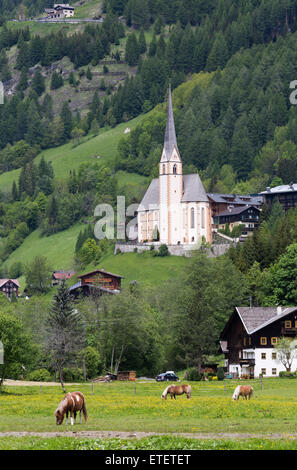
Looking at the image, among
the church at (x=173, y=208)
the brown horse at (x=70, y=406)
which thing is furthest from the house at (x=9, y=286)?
the brown horse at (x=70, y=406)

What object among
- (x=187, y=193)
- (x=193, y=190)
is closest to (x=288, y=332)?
(x=193, y=190)

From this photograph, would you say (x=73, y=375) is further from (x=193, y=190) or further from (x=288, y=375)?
(x=193, y=190)

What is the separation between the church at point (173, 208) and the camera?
175250mm

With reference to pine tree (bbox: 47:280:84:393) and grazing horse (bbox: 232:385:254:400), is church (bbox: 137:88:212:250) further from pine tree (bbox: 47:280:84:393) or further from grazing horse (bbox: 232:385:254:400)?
grazing horse (bbox: 232:385:254:400)

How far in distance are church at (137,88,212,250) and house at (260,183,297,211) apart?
12.0 metres

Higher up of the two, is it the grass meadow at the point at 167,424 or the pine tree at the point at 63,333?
the pine tree at the point at 63,333

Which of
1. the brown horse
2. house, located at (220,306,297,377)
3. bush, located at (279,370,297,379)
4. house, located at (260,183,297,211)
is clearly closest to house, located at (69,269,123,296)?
house, located at (260,183,297,211)

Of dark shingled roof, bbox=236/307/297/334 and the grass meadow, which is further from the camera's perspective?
dark shingled roof, bbox=236/307/297/334

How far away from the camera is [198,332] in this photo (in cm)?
8712

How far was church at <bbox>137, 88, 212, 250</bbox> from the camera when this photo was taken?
575ft

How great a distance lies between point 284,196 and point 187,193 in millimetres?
18444

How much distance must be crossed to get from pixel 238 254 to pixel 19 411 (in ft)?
287

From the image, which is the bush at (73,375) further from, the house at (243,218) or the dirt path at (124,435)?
the house at (243,218)

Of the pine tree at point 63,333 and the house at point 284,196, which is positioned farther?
the house at point 284,196
